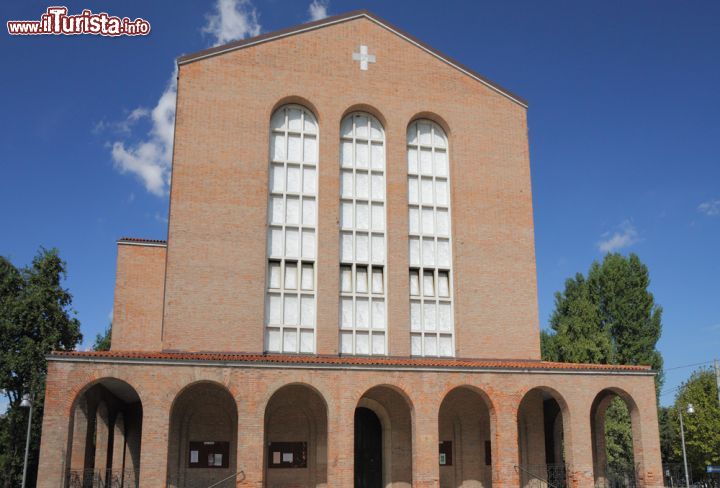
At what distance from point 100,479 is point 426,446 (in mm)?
10367

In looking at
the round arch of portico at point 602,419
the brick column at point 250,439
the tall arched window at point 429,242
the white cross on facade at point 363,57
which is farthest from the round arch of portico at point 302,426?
the white cross on facade at point 363,57

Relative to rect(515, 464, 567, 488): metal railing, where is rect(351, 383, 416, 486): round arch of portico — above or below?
above

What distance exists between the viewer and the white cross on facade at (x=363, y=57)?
2625 centimetres

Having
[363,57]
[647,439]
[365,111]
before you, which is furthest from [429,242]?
[647,439]

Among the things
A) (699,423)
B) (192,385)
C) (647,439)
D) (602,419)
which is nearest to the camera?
(192,385)

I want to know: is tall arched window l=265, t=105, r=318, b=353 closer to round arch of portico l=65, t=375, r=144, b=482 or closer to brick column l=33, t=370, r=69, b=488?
round arch of portico l=65, t=375, r=144, b=482

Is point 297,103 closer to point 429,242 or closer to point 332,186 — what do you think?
point 332,186

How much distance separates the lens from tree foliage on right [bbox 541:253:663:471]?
133 feet

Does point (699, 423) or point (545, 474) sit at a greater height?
point (699, 423)

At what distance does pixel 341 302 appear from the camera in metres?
24.2

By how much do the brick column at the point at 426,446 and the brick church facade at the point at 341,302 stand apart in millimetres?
65

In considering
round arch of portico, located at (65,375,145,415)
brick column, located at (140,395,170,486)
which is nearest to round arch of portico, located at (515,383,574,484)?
brick column, located at (140,395,170,486)

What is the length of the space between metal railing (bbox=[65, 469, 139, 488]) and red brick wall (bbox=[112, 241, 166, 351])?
4.47 meters

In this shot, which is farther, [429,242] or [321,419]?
[429,242]
